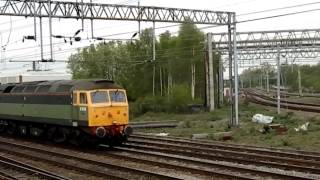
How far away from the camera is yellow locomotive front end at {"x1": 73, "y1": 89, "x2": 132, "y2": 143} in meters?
22.6

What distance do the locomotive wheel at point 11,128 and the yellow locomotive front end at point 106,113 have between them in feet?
31.3

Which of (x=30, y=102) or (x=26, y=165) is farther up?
(x=30, y=102)

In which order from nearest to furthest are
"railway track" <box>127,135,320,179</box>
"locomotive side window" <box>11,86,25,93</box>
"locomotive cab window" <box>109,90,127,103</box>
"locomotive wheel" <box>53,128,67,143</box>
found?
"railway track" <box>127,135,320,179</box>
"locomotive cab window" <box>109,90,127,103</box>
"locomotive wheel" <box>53,128,67,143</box>
"locomotive side window" <box>11,86,25,93</box>

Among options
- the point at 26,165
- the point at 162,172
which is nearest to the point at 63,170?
the point at 26,165

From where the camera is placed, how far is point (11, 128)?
31891mm

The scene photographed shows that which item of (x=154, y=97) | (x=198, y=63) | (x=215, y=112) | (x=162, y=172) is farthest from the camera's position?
(x=198, y=63)

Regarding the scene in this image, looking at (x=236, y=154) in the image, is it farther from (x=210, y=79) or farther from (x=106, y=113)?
(x=210, y=79)

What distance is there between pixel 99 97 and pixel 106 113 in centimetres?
76

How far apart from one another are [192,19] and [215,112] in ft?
45.9

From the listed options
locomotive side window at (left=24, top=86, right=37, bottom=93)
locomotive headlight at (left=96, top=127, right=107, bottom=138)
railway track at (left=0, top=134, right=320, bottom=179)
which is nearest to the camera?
railway track at (left=0, top=134, right=320, bottom=179)

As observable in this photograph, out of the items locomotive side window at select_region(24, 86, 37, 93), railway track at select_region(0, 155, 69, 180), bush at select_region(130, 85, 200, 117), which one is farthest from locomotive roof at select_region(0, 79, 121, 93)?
bush at select_region(130, 85, 200, 117)

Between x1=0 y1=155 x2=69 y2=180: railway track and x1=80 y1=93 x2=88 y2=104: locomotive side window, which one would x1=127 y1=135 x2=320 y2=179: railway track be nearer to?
x1=80 y1=93 x2=88 y2=104: locomotive side window

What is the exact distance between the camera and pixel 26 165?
18.2m

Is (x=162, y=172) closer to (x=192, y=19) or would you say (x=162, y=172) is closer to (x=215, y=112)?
(x=192, y=19)
